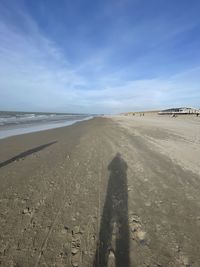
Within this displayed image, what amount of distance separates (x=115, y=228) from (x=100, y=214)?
57 cm

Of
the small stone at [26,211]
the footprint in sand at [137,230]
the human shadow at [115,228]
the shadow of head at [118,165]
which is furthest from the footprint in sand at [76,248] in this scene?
the shadow of head at [118,165]

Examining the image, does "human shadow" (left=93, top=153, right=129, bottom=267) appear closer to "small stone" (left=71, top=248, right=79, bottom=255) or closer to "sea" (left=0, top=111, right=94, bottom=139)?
"small stone" (left=71, top=248, right=79, bottom=255)

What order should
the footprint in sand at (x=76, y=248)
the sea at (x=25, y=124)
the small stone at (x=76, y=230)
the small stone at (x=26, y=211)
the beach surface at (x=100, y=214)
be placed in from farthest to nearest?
Result: the sea at (x=25, y=124), the small stone at (x=26, y=211), the small stone at (x=76, y=230), the beach surface at (x=100, y=214), the footprint in sand at (x=76, y=248)

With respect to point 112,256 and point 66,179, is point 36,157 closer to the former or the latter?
point 66,179

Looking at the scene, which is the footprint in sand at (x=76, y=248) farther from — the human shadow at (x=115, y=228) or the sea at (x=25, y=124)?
the sea at (x=25, y=124)

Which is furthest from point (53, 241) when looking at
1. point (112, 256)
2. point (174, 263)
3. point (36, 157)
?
point (36, 157)

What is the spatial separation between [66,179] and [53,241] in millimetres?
2931

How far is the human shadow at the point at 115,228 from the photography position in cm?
313

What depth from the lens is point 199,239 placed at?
11.6ft

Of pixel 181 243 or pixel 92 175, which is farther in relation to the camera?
pixel 92 175

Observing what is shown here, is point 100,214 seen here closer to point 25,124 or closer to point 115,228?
point 115,228

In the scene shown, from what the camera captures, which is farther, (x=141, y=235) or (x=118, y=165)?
(x=118, y=165)

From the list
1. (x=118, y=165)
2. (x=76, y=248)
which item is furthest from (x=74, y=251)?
(x=118, y=165)

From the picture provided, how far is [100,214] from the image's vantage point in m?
4.32
